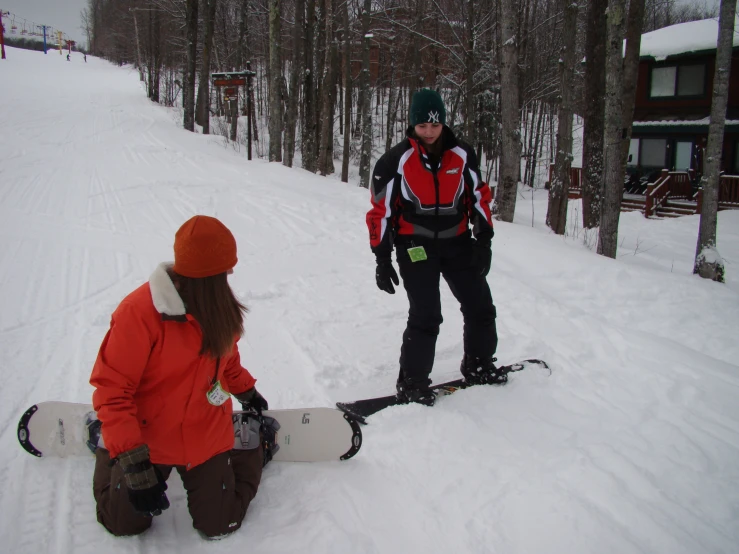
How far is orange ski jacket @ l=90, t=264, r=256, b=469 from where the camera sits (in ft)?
6.24

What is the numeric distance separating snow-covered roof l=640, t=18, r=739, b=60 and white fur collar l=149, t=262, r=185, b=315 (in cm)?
2324

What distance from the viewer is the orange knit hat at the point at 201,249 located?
201cm

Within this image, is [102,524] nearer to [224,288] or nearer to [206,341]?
[206,341]

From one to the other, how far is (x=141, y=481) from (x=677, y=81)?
24.6 meters

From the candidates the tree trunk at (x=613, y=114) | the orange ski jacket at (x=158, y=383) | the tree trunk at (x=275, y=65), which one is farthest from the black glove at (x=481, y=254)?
the tree trunk at (x=275, y=65)

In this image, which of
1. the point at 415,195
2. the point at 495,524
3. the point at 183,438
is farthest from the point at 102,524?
the point at 415,195

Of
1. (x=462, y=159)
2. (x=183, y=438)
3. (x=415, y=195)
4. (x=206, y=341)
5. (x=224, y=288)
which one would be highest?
(x=462, y=159)

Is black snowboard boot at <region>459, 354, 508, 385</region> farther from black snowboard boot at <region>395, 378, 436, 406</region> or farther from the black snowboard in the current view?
black snowboard boot at <region>395, 378, 436, 406</region>

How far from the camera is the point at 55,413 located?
2.62 metres

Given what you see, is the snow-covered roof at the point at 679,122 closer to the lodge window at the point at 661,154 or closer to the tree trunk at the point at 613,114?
the lodge window at the point at 661,154

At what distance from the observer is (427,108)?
289 centimetres

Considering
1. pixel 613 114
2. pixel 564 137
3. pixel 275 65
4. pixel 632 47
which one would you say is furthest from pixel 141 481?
pixel 275 65

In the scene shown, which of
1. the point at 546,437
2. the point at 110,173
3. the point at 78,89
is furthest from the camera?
the point at 78,89

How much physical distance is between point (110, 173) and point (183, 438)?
33.4 feet
